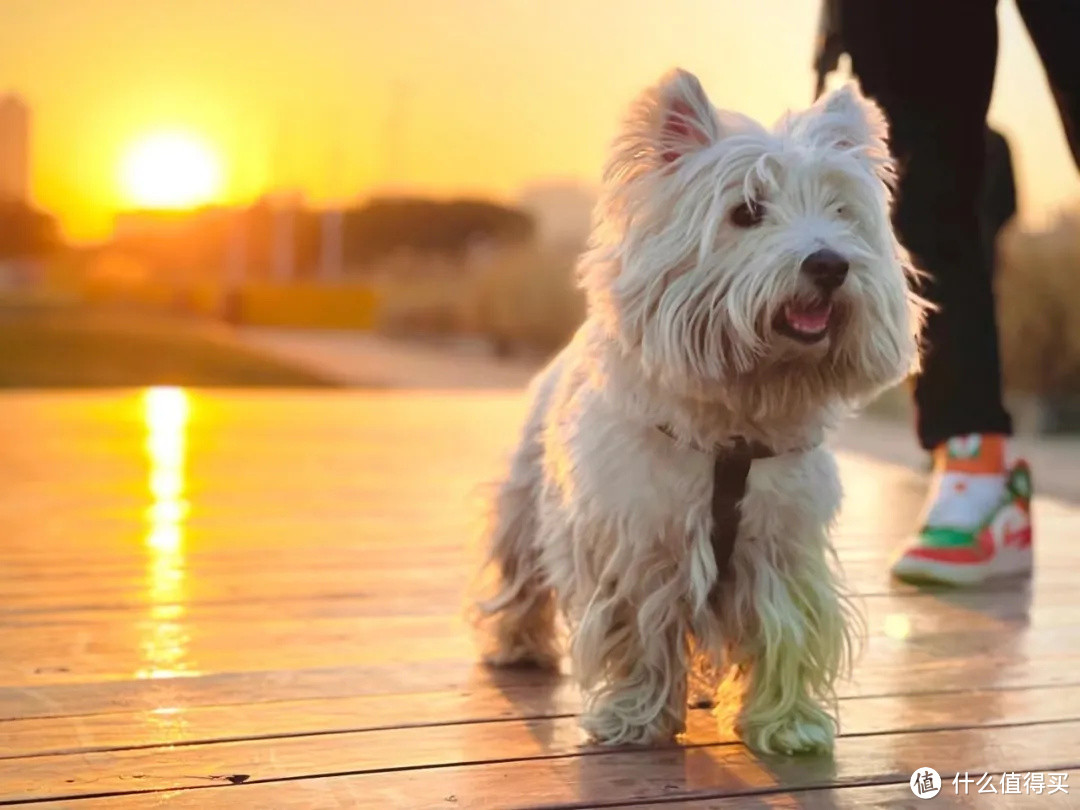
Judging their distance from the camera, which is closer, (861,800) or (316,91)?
(861,800)

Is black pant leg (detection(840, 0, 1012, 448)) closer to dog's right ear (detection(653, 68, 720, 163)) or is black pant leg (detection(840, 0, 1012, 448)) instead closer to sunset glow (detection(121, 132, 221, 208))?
dog's right ear (detection(653, 68, 720, 163))

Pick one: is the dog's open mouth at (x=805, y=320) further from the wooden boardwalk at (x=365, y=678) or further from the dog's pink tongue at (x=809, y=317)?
the wooden boardwalk at (x=365, y=678)

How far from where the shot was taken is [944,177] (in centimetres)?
246

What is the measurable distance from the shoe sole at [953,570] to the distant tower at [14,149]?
5523mm

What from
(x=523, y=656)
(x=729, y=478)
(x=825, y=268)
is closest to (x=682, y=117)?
(x=825, y=268)

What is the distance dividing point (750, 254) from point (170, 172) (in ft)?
19.6

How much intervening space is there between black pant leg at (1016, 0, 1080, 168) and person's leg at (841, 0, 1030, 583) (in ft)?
0.46

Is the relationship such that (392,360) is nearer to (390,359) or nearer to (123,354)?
(390,359)

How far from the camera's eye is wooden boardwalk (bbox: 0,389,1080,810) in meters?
1.42

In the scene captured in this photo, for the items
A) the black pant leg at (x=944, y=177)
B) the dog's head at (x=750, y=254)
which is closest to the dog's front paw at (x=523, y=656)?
the dog's head at (x=750, y=254)

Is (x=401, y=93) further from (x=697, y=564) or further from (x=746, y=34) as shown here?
(x=697, y=564)

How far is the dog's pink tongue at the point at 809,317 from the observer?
1.44m

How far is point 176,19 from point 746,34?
2893mm

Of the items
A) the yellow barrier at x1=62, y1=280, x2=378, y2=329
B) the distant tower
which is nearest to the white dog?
the distant tower
